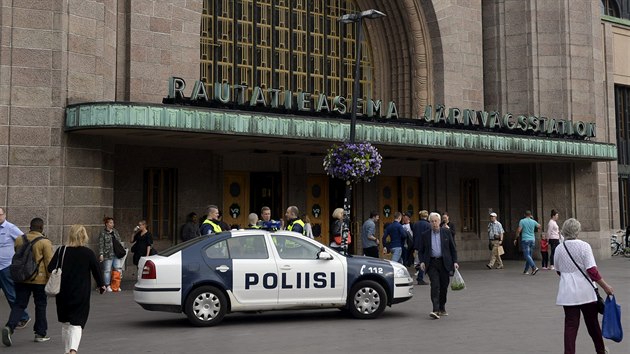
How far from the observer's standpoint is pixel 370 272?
14062 millimetres

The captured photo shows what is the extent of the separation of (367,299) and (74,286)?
18.3 feet

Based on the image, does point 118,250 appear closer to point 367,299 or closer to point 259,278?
point 259,278

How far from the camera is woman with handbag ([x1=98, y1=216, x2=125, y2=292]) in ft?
62.8

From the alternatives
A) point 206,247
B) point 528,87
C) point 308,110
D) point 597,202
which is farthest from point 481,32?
point 206,247

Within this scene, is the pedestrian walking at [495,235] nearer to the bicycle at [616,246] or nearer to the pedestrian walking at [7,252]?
the bicycle at [616,246]

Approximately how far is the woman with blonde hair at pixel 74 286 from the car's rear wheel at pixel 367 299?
4910mm

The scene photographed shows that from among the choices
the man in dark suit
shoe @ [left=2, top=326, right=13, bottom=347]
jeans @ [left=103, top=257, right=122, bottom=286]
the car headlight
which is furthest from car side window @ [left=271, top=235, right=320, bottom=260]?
jeans @ [left=103, top=257, right=122, bottom=286]

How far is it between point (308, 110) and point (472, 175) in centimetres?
1118

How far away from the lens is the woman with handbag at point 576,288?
30.7ft

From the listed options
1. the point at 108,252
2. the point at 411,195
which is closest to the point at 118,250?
the point at 108,252

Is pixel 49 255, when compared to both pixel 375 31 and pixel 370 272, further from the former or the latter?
pixel 375 31

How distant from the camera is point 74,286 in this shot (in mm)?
9992

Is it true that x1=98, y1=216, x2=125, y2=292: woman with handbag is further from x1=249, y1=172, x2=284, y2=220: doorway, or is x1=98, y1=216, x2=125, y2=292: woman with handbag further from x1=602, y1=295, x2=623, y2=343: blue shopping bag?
x1=602, y1=295, x2=623, y2=343: blue shopping bag

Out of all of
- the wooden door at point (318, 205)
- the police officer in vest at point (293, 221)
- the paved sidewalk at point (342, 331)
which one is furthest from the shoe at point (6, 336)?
the wooden door at point (318, 205)
